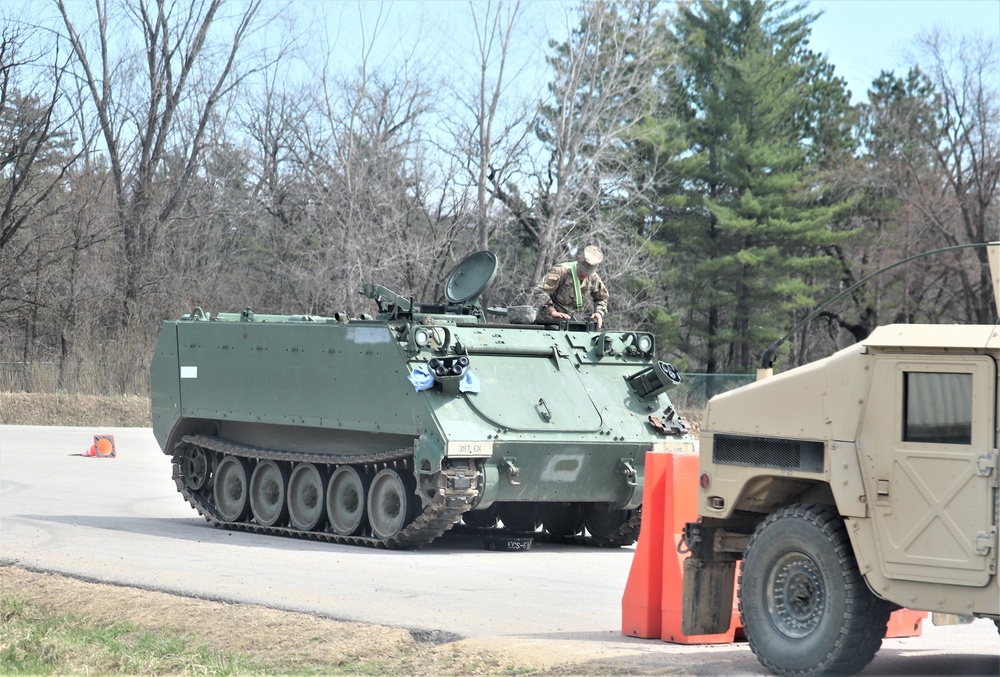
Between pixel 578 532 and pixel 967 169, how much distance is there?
3138cm

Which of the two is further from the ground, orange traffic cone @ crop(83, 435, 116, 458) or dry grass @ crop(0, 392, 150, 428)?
dry grass @ crop(0, 392, 150, 428)

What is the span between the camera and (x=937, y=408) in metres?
6.92

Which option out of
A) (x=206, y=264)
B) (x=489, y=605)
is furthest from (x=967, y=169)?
(x=489, y=605)

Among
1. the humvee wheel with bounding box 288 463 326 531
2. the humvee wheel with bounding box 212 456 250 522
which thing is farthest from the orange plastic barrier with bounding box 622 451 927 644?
the humvee wheel with bounding box 212 456 250 522

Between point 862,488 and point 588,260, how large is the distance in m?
8.22

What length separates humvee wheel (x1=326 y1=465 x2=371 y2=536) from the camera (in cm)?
1391

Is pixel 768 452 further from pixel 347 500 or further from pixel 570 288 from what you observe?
pixel 570 288

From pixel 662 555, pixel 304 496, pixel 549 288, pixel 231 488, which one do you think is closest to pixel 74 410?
pixel 231 488

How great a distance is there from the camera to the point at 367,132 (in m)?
38.0

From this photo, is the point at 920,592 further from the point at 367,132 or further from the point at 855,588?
the point at 367,132

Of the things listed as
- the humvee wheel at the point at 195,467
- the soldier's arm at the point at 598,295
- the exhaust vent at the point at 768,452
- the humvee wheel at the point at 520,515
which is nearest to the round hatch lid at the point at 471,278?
the soldier's arm at the point at 598,295

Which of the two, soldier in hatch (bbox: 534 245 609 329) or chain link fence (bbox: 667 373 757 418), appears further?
chain link fence (bbox: 667 373 757 418)

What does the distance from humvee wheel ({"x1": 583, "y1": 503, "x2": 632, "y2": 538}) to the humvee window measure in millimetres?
7398

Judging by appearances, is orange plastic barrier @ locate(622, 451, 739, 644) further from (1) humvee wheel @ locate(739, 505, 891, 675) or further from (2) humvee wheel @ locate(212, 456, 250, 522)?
(2) humvee wheel @ locate(212, 456, 250, 522)
